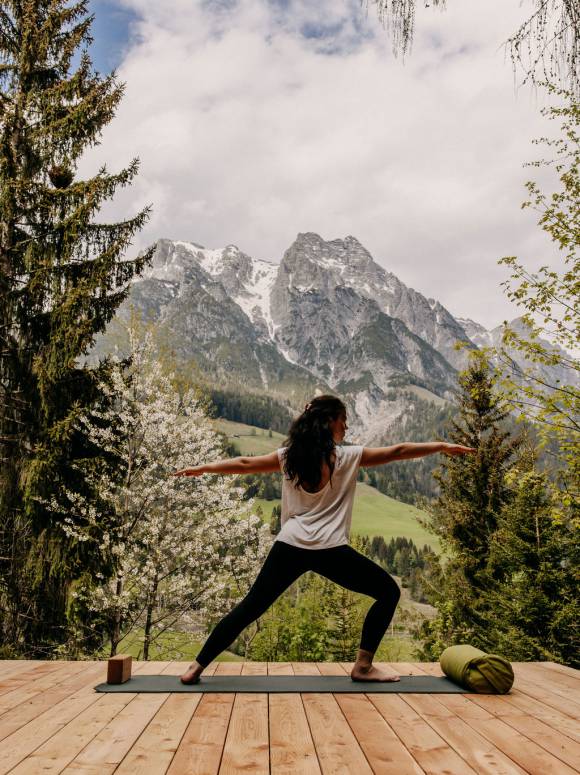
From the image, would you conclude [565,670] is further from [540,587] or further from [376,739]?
[540,587]

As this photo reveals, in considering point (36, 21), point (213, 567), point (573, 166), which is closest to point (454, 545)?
point (213, 567)

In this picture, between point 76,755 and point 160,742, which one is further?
point 160,742

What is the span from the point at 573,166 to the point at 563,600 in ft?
27.1

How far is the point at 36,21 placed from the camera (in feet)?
33.7

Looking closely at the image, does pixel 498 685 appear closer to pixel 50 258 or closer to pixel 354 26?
pixel 354 26

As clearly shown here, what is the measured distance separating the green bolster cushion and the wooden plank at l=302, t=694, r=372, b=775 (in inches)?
36.1

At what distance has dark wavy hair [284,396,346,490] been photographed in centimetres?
341

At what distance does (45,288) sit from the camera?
940 centimetres

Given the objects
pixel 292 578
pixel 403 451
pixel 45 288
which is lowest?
pixel 292 578

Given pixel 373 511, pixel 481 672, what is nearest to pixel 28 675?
pixel 481 672

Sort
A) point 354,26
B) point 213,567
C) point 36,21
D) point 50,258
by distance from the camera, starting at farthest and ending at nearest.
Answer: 1. point 213,567
2. point 36,21
3. point 50,258
4. point 354,26

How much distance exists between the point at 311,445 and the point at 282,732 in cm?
149

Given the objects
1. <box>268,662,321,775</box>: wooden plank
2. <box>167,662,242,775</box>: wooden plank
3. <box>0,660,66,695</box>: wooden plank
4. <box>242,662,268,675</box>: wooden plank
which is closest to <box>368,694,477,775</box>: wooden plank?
<box>268,662,321,775</box>: wooden plank

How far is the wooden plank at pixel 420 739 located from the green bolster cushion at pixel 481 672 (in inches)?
21.0
